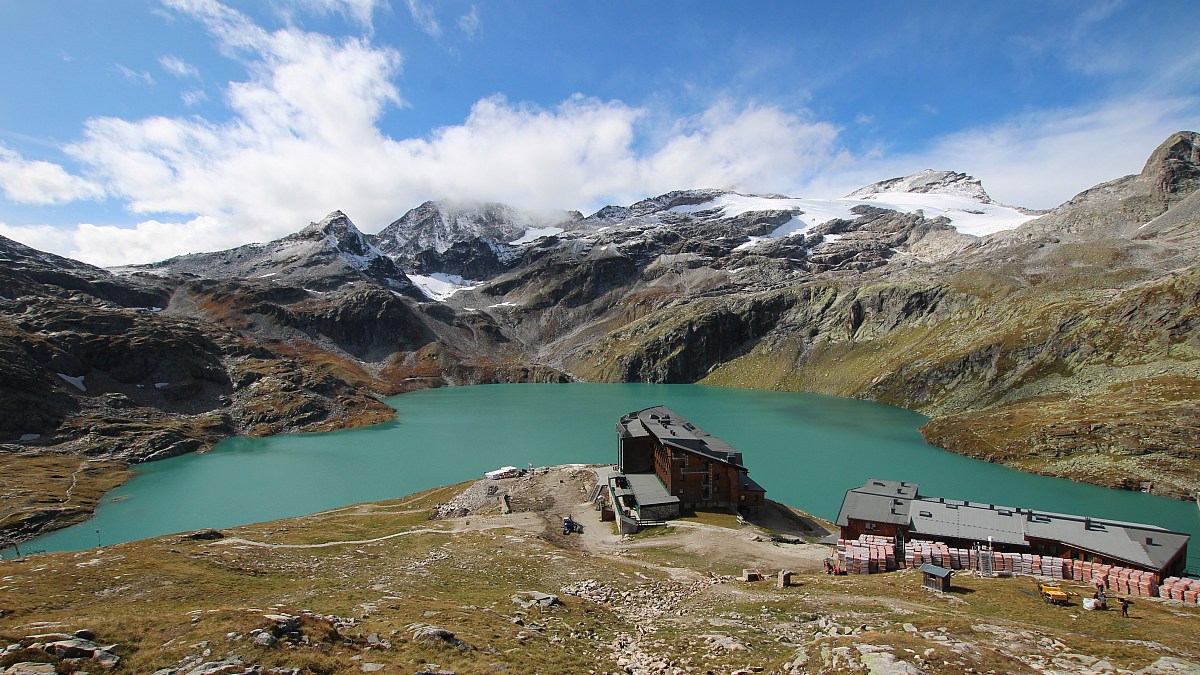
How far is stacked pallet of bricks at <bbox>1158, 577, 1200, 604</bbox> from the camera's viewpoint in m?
27.8

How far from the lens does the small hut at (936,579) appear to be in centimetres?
2759

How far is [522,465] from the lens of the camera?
8506 centimetres

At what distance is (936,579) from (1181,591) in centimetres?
1276

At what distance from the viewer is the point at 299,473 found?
86750 millimetres

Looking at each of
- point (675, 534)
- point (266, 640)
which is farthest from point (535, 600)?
point (675, 534)

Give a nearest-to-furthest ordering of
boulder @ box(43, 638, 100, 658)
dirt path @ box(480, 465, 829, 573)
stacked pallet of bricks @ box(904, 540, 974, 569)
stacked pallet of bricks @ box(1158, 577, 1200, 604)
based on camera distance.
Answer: boulder @ box(43, 638, 100, 658) < stacked pallet of bricks @ box(1158, 577, 1200, 604) < stacked pallet of bricks @ box(904, 540, 974, 569) < dirt path @ box(480, 465, 829, 573)

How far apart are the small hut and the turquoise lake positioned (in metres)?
32.0

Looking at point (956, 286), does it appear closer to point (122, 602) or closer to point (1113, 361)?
point (1113, 361)

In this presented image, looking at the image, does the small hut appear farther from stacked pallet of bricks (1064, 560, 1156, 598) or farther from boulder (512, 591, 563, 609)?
boulder (512, 591, 563, 609)

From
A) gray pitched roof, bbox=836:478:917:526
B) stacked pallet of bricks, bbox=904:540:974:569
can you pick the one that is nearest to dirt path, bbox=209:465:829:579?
gray pitched roof, bbox=836:478:917:526

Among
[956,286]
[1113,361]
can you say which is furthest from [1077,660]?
[956,286]

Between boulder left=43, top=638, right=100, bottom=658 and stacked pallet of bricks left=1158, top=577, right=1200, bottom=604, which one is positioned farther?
stacked pallet of bricks left=1158, top=577, right=1200, bottom=604

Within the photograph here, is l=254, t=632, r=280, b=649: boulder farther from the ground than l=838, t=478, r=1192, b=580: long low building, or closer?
farther from the ground

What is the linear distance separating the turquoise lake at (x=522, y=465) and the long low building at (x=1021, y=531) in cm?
1525
